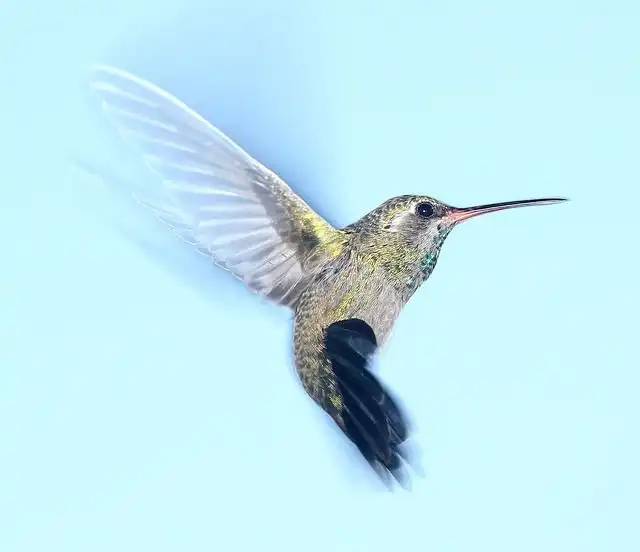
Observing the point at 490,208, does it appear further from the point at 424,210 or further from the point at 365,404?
the point at 365,404

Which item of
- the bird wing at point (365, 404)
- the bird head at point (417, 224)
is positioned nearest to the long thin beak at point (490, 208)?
the bird head at point (417, 224)

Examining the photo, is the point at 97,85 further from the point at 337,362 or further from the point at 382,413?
the point at 382,413

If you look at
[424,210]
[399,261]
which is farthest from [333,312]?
[424,210]

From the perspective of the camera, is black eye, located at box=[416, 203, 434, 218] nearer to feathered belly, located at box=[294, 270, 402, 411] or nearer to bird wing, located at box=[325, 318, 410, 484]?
feathered belly, located at box=[294, 270, 402, 411]

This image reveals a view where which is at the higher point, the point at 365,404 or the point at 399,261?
the point at 399,261

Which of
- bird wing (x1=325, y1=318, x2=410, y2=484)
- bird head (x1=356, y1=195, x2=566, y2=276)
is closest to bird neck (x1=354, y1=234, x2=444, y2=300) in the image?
bird head (x1=356, y1=195, x2=566, y2=276)

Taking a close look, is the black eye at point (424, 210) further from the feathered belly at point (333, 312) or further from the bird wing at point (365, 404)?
the bird wing at point (365, 404)

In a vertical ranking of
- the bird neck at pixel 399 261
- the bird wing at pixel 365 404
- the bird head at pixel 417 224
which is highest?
the bird head at pixel 417 224
